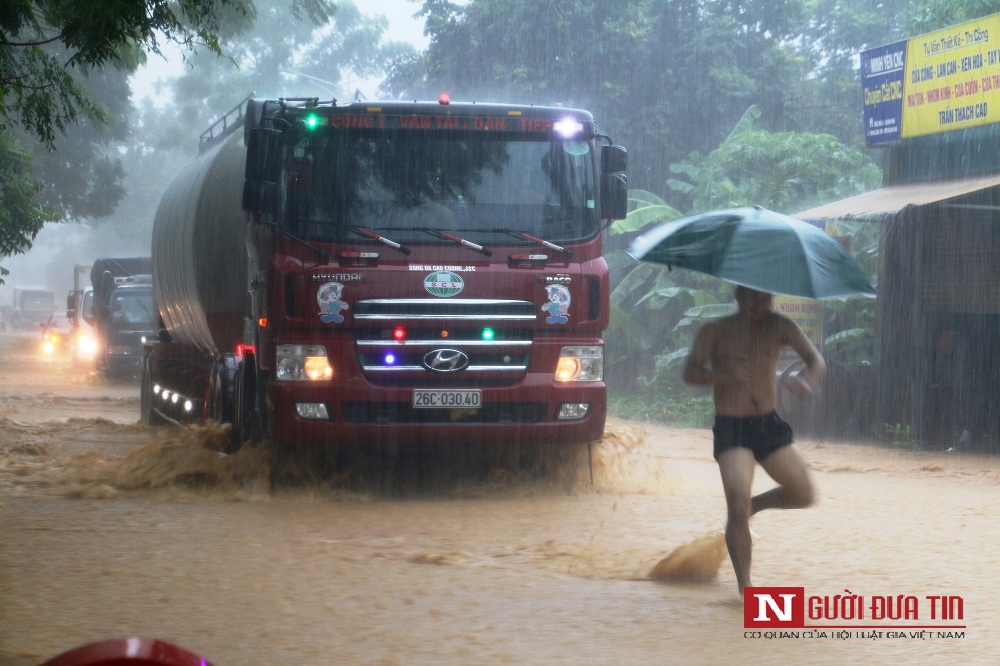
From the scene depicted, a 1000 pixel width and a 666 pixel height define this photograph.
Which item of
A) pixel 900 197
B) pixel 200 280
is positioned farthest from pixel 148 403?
pixel 900 197

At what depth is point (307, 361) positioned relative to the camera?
9.08 metres

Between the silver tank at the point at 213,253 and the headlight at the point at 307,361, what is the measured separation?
2239mm

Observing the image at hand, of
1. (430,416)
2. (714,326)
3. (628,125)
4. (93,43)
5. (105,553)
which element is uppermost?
(628,125)

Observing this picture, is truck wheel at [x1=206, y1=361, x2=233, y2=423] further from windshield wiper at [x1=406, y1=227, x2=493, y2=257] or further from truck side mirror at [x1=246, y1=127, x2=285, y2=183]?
windshield wiper at [x1=406, y1=227, x2=493, y2=257]

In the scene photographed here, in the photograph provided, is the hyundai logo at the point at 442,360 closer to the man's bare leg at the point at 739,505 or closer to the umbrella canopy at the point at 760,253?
the umbrella canopy at the point at 760,253

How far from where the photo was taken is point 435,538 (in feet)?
26.5

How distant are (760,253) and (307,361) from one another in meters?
4.32

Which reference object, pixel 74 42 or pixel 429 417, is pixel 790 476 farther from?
pixel 74 42

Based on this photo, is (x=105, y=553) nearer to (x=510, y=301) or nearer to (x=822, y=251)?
(x=510, y=301)

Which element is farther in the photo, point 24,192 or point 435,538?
point 24,192

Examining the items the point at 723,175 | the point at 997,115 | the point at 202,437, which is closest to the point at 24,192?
the point at 202,437

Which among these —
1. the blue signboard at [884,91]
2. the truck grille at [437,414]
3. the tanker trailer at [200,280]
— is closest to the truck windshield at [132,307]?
the tanker trailer at [200,280]

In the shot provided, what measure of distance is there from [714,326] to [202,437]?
6.45 meters

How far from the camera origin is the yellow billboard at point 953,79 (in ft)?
46.9
